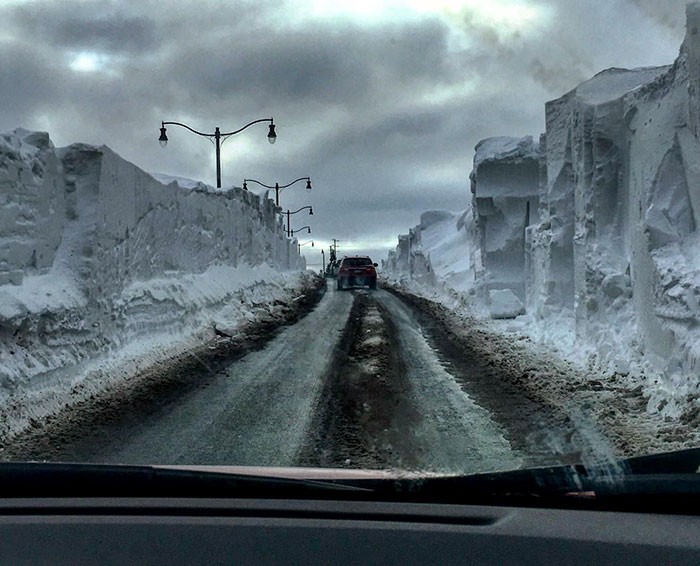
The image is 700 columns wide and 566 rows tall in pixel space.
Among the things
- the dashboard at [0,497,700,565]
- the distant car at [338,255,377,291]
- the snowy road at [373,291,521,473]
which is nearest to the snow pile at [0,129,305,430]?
the snowy road at [373,291,521,473]

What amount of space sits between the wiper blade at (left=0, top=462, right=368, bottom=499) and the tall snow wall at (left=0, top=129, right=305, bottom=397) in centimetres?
492

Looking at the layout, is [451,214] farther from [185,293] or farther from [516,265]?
[185,293]

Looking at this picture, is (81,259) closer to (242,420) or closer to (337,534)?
(242,420)

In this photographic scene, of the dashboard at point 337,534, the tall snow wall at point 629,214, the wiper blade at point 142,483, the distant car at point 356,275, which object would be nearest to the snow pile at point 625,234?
the tall snow wall at point 629,214

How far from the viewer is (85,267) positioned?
32.2ft

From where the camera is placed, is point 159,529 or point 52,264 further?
point 52,264

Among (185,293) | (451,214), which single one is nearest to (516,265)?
(185,293)

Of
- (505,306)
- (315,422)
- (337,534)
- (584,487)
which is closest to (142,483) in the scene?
(337,534)

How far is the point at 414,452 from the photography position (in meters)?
5.43

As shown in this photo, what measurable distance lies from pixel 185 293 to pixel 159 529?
1293cm

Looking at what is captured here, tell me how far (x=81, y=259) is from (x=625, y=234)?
28.5 ft

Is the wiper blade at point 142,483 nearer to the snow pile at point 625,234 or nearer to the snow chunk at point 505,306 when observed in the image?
the snow pile at point 625,234

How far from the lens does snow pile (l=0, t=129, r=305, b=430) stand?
7.94 metres

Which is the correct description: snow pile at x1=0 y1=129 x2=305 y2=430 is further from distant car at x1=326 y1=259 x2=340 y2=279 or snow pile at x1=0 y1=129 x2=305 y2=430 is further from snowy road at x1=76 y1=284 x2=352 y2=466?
distant car at x1=326 y1=259 x2=340 y2=279
